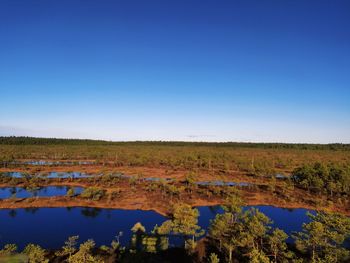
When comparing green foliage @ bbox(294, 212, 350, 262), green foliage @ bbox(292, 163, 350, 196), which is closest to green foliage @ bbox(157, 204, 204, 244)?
green foliage @ bbox(294, 212, 350, 262)

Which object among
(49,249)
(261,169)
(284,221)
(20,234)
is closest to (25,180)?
(20,234)

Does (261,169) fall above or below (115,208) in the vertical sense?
above

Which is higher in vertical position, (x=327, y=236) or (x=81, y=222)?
(x=327, y=236)

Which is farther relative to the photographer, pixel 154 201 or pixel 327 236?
pixel 154 201

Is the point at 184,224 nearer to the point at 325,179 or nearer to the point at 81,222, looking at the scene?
the point at 81,222

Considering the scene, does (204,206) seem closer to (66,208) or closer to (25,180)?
(66,208)

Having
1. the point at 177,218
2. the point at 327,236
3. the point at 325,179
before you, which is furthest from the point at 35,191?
the point at 325,179

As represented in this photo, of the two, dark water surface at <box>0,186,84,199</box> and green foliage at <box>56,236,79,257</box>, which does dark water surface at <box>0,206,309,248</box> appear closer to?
green foliage at <box>56,236,79,257</box>

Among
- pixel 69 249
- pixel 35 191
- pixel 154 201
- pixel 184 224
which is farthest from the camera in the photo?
pixel 35 191
